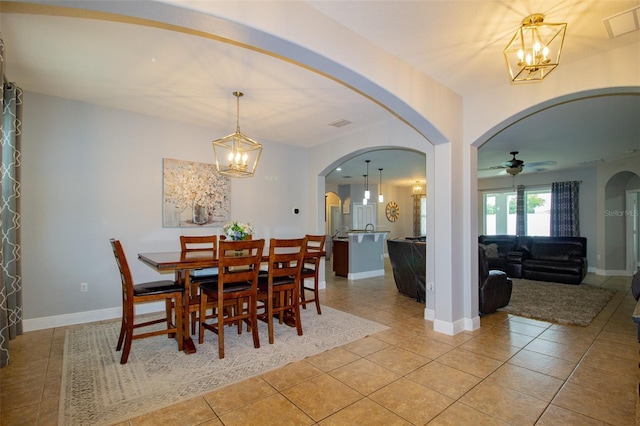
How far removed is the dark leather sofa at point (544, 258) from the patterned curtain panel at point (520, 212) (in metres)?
1.45

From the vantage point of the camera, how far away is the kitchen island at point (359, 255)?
6770mm

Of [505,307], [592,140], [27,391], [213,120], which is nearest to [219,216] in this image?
[213,120]

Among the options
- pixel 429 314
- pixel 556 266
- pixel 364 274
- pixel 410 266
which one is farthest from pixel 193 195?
pixel 556 266

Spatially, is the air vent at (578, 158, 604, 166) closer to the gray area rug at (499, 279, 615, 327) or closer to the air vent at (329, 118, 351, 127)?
the gray area rug at (499, 279, 615, 327)

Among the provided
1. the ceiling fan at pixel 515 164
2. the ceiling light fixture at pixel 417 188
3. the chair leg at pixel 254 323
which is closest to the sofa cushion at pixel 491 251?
the ceiling fan at pixel 515 164

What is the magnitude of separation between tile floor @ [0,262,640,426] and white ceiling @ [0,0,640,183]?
240 centimetres

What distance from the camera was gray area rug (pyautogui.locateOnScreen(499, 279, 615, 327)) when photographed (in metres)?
3.99

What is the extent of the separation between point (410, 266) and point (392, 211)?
21.5 ft

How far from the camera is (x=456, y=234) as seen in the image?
3393 mm

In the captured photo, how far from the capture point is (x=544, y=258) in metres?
6.99

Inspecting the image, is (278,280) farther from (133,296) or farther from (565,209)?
(565,209)

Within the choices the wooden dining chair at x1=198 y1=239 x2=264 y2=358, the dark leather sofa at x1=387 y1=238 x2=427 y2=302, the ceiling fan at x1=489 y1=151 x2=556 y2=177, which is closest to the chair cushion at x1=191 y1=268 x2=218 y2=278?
the wooden dining chair at x1=198 y1=239 x2=264 y2=358

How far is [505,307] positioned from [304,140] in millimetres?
4045

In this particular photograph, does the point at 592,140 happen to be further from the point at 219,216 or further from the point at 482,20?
the point at 219,216
